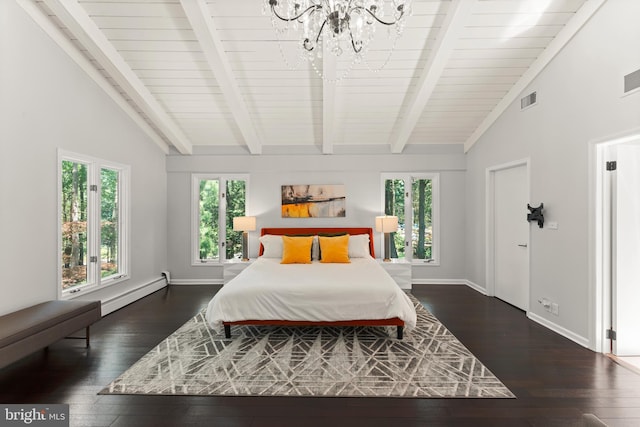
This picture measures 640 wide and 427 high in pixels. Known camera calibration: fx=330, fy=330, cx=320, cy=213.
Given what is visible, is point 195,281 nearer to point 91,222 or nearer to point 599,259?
point 91,222

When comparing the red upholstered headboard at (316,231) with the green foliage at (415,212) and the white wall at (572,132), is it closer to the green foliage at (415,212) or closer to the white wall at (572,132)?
the green foliage at (415,212)

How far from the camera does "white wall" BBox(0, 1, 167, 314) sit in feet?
9.76

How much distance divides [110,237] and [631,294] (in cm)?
610

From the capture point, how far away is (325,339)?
→ 339 cm

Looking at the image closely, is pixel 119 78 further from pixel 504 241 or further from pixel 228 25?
pixel 504 241

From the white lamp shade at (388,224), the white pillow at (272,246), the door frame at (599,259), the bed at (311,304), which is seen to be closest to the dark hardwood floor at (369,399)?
the door frame at (599,259)

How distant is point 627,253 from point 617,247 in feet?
0.36

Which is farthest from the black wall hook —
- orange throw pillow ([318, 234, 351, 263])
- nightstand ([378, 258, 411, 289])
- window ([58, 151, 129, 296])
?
window ([58, 151, 129, 296])

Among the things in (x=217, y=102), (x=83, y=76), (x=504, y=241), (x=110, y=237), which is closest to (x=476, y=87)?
(x=504, y=241)

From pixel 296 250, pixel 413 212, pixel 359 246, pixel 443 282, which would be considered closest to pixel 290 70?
pixel 296 250

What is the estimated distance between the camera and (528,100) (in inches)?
162

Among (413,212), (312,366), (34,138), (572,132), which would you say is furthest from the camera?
(413,212)

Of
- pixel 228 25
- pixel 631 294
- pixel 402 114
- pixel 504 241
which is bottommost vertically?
pixel 631 294

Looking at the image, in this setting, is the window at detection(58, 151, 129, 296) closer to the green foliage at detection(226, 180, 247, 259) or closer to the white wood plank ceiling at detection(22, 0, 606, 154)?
the white wood plank ceiling at detection(22, 0, 606, 154)
